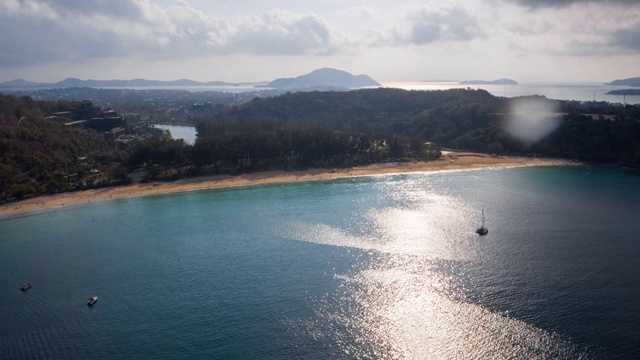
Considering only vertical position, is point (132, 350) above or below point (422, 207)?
below

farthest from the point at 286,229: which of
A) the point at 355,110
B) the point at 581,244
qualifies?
the point at 355,110

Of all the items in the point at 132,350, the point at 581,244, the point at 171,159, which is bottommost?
the point at 132,350

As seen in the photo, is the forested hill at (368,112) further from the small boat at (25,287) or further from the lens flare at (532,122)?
the small boat at (25,287)

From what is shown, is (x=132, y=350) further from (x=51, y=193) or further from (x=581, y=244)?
(x=51, y=193)

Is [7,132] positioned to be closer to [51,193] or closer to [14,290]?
[51,193]

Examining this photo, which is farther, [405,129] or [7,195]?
[405,129]

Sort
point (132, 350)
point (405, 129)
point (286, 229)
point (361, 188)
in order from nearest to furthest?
point (132, 350), point (286, 229), point (361, 188), point (405, 129)

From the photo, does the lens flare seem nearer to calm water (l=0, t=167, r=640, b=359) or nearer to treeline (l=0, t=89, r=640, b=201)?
treeline (l=0, t=89, r=640, b=201)

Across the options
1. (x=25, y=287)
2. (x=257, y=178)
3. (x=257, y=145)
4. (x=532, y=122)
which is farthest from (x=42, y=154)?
(x=532, y=122)

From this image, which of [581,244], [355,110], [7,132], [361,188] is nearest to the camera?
[581,244]
